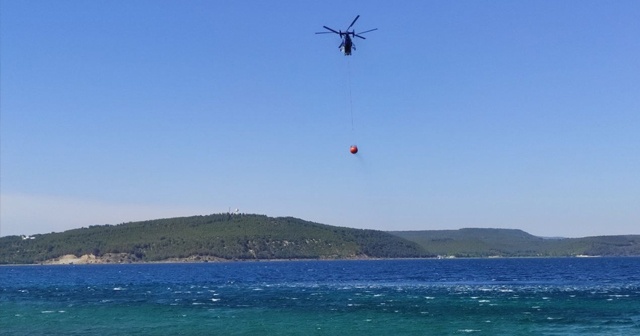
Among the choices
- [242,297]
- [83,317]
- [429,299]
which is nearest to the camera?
[83,317]

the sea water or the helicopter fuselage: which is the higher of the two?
the helicopter fuselage

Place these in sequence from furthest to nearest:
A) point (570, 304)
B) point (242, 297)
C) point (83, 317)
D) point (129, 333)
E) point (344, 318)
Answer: point (242, 297) < point (570, 304) < point (83, 317) < point (344, 318) < point (129, 333)

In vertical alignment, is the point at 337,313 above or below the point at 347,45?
below

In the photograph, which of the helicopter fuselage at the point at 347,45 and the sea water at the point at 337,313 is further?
the sea water at the point at 337,313

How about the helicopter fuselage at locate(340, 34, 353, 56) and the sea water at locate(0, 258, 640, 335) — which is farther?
the sea water at locate(0, 258, 640, 335)

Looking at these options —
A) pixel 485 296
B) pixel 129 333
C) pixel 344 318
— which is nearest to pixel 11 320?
pixel 129 333

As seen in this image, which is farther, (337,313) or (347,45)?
(337,313)

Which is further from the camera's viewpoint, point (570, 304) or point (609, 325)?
point (570, 304)

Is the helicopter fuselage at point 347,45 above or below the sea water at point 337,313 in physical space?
above

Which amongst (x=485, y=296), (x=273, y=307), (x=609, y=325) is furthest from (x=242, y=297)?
(x=609, y=325)

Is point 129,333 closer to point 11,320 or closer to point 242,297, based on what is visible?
point 11,320
